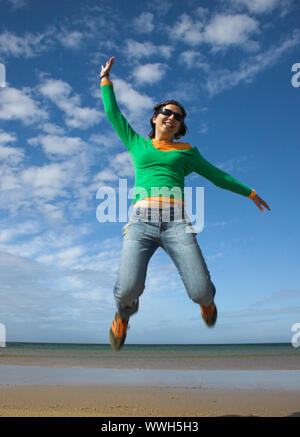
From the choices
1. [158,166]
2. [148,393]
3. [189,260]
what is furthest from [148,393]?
[158,166]

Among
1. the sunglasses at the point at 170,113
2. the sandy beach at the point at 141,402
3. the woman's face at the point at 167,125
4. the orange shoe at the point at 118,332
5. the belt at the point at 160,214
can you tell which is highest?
the sunglasses at the point at 170,113

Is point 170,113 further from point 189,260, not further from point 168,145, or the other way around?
point 189,260

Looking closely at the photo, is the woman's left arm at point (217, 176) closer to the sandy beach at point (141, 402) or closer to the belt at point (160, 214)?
the belt at point (160, 214)

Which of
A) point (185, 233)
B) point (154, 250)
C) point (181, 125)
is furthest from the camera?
point (181, 125)

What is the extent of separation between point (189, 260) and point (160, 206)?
1.93 feet

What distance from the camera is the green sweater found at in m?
3.75

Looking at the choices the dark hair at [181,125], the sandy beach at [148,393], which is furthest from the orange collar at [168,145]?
the sandy beach at [148,393]

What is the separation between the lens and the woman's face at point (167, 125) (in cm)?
408

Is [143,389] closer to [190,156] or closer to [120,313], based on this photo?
[120,313]

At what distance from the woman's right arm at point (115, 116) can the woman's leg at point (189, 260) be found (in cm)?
109

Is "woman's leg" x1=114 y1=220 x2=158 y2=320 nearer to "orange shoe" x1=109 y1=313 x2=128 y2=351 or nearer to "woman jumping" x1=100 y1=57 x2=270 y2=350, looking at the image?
"woman jumping" x1=100 y1=57 x2=270 y2=350

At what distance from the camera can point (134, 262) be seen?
343cm

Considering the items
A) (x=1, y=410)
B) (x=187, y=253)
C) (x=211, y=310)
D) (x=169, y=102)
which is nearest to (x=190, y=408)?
(x=1, y=410)

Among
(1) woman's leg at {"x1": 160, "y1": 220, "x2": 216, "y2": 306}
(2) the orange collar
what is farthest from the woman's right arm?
(1) woman's leg at {"x1": 160, "y1": 220, "x2": 216, "y2": 306}
